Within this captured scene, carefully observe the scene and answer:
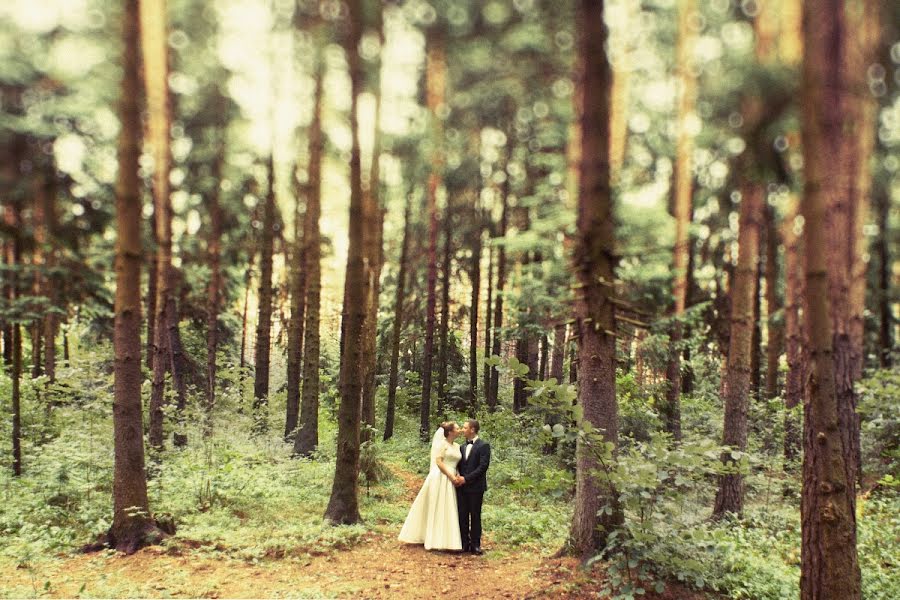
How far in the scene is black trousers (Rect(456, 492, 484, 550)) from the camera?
8.80 meters

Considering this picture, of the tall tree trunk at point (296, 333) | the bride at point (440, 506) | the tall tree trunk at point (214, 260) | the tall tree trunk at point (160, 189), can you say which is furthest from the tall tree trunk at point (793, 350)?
the tall tree trunk at point (214, 260)

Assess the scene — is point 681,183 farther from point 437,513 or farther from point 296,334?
point 296,334

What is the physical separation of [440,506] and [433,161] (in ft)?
33.5

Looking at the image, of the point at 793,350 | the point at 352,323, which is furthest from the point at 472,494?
the point at 793,350

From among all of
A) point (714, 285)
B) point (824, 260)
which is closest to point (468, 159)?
point (714, 285)

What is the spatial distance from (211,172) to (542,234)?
9.77 metres

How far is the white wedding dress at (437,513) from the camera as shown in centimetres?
875

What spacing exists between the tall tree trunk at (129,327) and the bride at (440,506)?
3.59m

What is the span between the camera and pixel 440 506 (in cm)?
887

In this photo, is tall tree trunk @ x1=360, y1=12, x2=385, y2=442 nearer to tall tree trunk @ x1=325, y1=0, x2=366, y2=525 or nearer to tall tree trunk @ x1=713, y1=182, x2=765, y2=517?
tall tree trunk @ x1=325, y1=0, x2=366, y2=525

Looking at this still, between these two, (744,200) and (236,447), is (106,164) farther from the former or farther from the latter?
(744,200)

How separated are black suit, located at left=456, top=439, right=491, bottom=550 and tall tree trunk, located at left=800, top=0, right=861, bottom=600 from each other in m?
4.43

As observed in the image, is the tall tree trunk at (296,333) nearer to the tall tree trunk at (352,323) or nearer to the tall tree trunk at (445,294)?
the tall tree trunk at (445,294)

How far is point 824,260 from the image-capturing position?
482 cm
